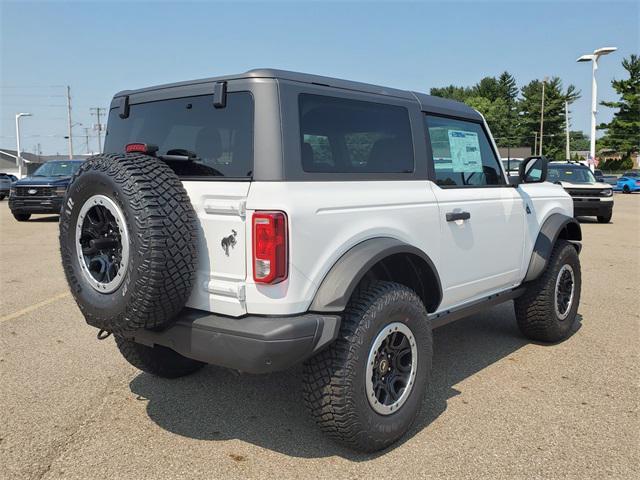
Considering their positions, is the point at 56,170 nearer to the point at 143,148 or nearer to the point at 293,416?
the point at 143,148

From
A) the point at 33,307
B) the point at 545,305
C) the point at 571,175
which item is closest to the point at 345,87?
the point at 545,305

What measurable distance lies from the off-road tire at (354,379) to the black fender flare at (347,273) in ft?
0.52

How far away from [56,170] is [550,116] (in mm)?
72686

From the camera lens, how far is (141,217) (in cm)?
269

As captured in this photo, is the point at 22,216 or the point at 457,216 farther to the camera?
the point at 22,216

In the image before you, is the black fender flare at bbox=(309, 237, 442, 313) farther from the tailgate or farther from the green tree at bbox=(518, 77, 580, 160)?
the green tree at bbox=(518, 77, 580, 160)

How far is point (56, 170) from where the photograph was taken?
662 inches

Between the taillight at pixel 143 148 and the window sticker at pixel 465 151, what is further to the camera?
the window sticker at pixel 465 151

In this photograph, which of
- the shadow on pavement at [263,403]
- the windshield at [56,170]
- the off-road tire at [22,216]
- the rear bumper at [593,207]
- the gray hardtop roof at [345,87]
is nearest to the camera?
the gray hardtop roof at [345,87]

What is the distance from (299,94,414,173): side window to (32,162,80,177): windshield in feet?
48.7

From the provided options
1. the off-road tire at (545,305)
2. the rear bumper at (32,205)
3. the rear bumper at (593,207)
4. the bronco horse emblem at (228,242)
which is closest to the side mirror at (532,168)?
the off-road tire at (545,305)

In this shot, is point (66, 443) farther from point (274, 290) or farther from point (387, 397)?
point (387, 397)

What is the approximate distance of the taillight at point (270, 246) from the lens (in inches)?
106

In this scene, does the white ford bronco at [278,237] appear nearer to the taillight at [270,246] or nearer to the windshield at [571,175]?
the taillight at [270,246]
